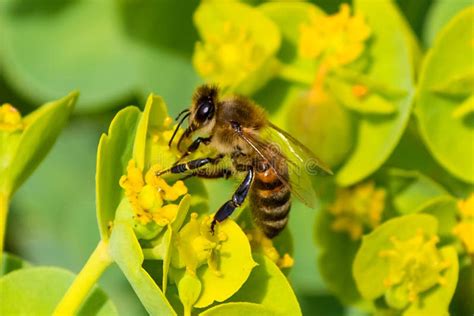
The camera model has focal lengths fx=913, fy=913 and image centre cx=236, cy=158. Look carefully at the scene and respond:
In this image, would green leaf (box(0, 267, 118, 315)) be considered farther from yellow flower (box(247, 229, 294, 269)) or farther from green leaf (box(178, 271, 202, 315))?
yellow flower (box(247, 229, 294, 269))

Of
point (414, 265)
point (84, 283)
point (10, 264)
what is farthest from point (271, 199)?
point (10, 264)

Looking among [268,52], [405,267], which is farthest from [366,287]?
[268,52]

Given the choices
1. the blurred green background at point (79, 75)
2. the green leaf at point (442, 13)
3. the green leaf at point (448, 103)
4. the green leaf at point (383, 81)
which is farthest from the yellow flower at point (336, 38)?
the blurred green background at point (79, 75)

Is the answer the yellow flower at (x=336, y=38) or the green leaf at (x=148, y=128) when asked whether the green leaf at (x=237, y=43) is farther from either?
the green leaf at (x=148, y=128)

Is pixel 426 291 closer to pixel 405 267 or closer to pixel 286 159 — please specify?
pixel 405 267

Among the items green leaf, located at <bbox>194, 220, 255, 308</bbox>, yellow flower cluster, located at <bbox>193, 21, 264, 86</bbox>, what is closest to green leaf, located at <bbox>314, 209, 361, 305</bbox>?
yellow flower cluster, located at <bbox>193, 21, 264, 86</bbox>

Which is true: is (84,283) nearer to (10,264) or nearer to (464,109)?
(10,264)
